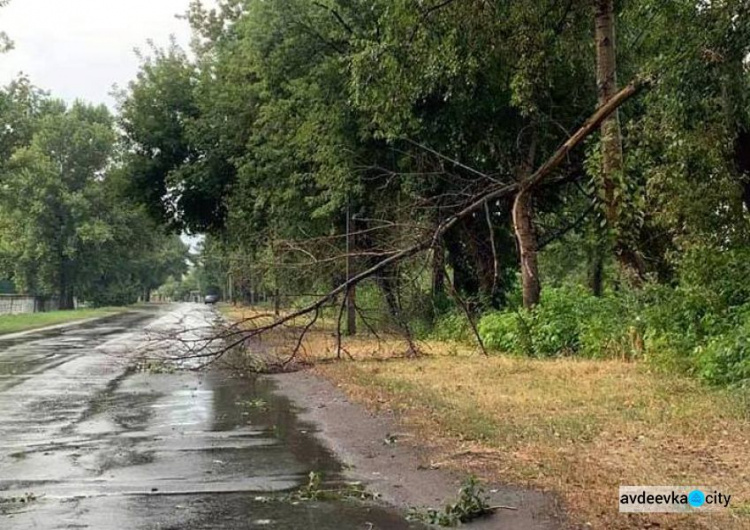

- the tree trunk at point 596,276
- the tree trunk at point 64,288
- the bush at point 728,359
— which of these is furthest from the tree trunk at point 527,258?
the tree trunk at point 64,288

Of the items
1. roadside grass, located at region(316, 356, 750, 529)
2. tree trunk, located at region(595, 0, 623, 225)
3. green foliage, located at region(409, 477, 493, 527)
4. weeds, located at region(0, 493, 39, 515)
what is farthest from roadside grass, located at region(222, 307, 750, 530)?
weeds, located at region(0, 493, 39, 515)

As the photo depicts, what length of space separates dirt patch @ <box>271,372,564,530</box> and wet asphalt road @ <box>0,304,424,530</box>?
31 cm

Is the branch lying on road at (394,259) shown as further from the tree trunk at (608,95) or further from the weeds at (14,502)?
the weeds at (14,502)

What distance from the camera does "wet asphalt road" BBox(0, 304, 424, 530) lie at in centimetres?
597

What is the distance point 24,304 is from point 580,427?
217 feet

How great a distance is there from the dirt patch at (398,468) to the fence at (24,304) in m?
56.1

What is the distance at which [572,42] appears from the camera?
16781mm

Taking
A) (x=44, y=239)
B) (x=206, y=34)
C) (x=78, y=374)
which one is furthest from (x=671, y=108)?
(x=44, y=239)

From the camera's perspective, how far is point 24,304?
66.5m

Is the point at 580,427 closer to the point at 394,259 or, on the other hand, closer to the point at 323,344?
the point at 394,259

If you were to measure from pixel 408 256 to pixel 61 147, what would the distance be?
58.6m

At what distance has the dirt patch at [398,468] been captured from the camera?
581 centimetres

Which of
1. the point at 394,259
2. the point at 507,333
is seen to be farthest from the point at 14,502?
the point at 507,333
